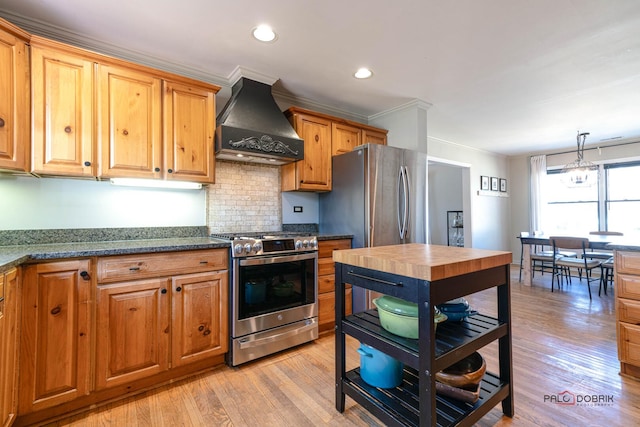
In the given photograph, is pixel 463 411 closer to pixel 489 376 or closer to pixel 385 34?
pixel 489 376

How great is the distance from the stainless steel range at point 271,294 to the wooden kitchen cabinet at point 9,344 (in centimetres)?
112

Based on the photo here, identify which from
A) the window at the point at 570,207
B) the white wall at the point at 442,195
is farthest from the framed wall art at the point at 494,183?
the window at the point at 570,207

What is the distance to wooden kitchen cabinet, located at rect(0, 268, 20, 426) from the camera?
1305mm

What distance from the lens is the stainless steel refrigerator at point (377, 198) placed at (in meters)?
2.88

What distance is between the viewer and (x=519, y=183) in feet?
21.0

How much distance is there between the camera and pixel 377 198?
2908mm

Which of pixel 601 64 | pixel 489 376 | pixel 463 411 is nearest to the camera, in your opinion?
pixel 463 411

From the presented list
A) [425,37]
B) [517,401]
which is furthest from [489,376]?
[425,37]

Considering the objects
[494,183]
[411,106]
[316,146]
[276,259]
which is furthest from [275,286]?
[494,183]

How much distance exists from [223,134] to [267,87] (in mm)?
780

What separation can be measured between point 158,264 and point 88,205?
877 mm

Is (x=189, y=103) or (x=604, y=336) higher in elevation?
(x=189, y=103)

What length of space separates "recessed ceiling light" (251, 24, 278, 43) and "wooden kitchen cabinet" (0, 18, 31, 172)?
137 centimetres

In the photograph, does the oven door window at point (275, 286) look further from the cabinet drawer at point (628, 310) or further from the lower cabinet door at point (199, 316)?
the cabinet drawer at point (628, 310)
